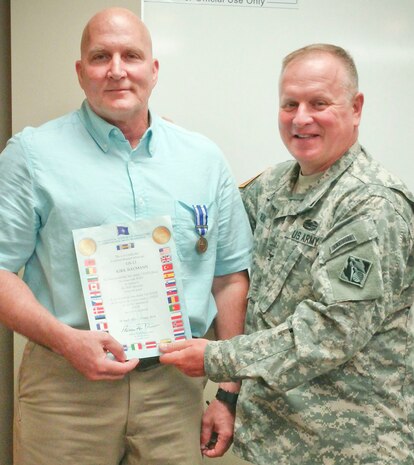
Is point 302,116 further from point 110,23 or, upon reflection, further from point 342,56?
point 110,23

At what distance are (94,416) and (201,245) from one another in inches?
21.1

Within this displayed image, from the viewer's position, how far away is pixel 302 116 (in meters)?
1.37

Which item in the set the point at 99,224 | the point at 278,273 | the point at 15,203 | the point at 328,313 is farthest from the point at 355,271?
the point at 15,203

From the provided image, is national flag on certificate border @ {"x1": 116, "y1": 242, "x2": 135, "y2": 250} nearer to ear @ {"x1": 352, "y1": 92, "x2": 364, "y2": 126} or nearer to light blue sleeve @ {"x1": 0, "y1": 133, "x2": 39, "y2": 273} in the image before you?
light blue sleeve @ {"x1": 0, "y1": 133, "x2": 39, "y2": 273}

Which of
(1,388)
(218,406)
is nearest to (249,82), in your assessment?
(218,406)

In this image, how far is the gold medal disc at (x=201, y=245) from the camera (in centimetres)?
152

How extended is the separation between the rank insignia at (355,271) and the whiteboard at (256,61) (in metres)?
1.04

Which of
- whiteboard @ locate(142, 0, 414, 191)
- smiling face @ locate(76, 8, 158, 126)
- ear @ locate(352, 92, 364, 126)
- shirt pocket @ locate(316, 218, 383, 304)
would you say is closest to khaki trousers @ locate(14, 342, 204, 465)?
shirt pocket @ locate(316, 218, 383, 304)

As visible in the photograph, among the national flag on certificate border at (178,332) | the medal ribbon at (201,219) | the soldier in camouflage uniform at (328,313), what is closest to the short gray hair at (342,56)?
the soldier in camouflage uniform at (328,313)

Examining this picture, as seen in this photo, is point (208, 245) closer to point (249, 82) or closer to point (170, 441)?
point (170, 441)

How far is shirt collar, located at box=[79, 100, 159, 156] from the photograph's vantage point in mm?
1479

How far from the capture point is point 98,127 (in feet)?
4.88

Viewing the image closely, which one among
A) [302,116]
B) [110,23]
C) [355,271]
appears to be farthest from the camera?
[110,23]

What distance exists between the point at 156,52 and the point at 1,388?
1409 millimetres
